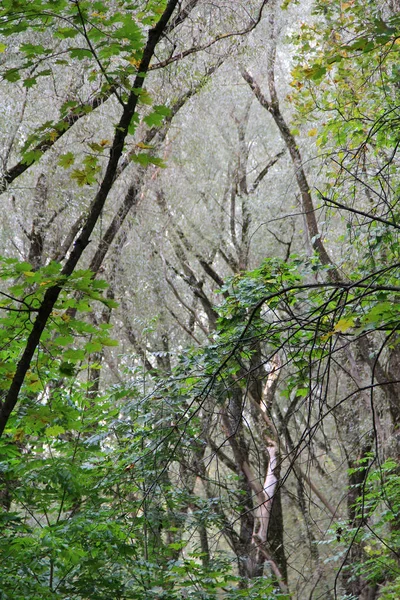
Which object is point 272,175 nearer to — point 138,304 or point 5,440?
point 138,304

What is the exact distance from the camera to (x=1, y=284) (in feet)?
31.6

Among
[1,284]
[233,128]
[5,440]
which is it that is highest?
[233,128]

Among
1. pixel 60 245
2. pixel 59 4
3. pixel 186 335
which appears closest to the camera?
pixel 59 4

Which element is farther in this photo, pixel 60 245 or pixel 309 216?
pixel 60 245

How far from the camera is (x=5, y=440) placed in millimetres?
4316

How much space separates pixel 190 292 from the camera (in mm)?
14094

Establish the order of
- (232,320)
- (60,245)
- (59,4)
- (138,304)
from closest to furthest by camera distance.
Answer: (59,4) < (232,320) < (60,245) < (138,304)

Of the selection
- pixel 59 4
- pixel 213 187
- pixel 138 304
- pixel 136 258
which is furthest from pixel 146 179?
pixel 59 4

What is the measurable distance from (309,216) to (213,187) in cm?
536

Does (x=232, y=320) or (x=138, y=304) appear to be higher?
(x=138, y=304)

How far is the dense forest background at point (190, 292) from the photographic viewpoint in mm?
2416

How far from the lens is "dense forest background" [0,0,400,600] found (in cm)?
242

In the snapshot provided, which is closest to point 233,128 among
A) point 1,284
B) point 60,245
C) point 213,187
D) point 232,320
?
point 213,187

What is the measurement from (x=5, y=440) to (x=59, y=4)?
2.85 meters
